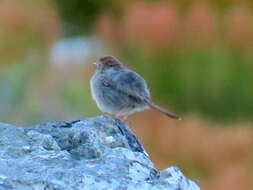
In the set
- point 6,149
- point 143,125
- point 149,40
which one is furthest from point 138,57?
point 6,149

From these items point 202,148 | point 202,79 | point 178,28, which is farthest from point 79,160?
point 178,28

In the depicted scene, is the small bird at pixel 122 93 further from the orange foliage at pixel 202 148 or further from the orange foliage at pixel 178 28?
the orange foliage at pixel 178 28

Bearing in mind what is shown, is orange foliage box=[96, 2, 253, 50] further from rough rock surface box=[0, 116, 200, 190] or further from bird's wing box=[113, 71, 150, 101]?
rough rock surface box=[0, 116, 200, 190]

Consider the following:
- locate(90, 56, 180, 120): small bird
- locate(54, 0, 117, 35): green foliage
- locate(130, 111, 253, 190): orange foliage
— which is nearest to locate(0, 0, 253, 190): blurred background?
locate(130, 111, 253, 190): orange foliage

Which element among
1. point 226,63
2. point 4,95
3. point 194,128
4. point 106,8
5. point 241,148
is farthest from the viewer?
point 106,8

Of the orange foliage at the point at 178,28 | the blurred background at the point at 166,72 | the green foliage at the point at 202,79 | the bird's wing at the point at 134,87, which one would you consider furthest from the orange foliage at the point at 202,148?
the bird's wing at the point at 134,87

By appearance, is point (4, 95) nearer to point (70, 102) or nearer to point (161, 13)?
point (70, 102)
